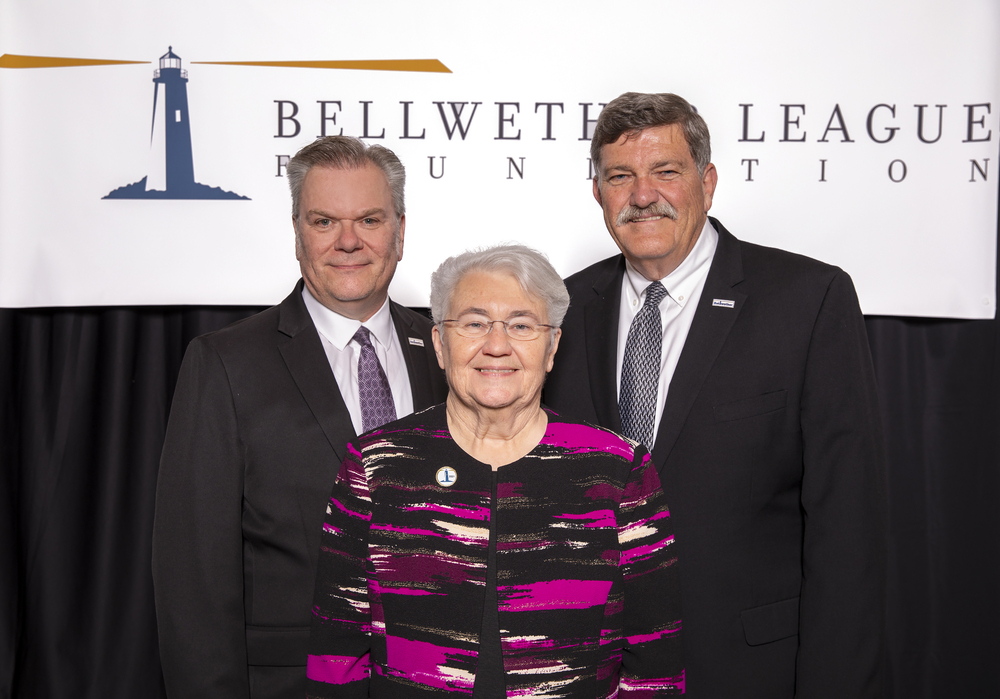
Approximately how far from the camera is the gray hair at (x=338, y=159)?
1.70 metres

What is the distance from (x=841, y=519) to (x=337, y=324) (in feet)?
3.74

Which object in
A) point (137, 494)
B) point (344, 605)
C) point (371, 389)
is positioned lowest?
point (137, 494)

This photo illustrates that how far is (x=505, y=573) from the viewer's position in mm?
1273

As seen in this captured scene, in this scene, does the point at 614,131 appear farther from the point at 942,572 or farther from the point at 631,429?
the point at 942,572

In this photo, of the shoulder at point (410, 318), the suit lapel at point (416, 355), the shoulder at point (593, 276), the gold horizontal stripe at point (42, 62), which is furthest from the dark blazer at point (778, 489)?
the gold horizontal stripe at point (42, 62)

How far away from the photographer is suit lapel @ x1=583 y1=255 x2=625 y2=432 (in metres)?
1.72

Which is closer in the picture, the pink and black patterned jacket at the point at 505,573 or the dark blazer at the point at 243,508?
the pink and black patterned jacket at the point at 505,573

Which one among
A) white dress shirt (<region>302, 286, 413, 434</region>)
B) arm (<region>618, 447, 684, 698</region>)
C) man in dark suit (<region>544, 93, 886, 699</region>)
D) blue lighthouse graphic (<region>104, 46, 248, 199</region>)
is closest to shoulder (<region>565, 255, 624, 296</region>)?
man in dark suit (<region>544, 93, 886, 699</region>)

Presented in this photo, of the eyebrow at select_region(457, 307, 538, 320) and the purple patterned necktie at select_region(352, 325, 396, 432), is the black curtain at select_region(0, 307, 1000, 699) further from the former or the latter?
the eyebrow at select_region(457, 307, 538, 320)

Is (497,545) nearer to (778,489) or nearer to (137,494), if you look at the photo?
(778,489)

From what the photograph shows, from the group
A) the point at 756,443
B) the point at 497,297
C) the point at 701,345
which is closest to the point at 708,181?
the point at 701,345

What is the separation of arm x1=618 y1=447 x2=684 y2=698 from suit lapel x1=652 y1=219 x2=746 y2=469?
280 millimetres

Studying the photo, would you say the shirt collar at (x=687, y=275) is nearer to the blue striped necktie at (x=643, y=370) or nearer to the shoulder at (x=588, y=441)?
the blue striped necktie at (x=643, y=370)

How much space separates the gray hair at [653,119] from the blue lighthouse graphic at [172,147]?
1290mm
